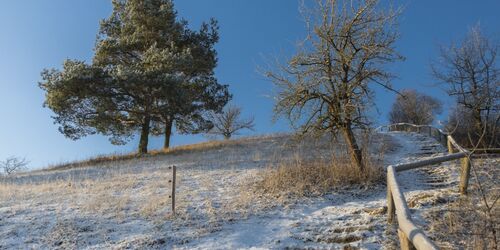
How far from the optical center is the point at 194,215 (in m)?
10.1

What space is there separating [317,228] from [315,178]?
3.98m

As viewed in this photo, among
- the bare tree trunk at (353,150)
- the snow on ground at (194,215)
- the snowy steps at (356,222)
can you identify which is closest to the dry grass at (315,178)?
the bare tree trunk at (353,150)

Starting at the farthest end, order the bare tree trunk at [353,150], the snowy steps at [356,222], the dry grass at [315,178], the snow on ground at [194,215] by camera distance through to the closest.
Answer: the bare tree trunk at [353,150] → the dry grass at [315,178] → the snow on ground at [194,215] → the snowy steps at [356,222]

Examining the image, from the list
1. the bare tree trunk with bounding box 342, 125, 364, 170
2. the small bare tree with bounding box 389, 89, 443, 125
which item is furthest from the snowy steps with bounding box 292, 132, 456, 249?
the small bare tree with bounding box 389, 89, 443, 125

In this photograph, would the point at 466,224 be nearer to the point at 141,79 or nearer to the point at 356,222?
the point at 356,222

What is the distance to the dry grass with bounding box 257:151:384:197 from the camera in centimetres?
1188

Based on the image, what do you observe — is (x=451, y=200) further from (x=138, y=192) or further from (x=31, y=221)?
(x=31, y=221)

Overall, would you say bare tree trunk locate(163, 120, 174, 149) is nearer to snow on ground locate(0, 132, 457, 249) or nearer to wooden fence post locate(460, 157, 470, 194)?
snow on ground locate(0, 132, 457, 249)

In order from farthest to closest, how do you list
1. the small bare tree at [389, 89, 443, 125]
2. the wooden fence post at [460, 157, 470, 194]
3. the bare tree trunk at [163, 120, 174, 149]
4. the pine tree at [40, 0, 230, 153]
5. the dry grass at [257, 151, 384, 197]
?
the small bare tree at [389, 89, 443, 125] → the bare tree trunk at [163, 120, 174, 149] → the pine tree at [40, 0, 230, 153] → the dry grass at [257, 151, 384, 197] → the wooden fence post at [460, 157, 470, 194]

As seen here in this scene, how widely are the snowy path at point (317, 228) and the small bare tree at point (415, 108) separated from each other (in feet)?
118

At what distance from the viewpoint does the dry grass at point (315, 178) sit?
1188cm

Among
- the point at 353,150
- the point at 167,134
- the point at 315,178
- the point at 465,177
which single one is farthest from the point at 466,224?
the point at 167,134

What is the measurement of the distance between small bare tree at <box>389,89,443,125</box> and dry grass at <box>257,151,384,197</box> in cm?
3317

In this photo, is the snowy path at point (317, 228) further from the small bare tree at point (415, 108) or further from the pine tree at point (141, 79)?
the small bare tree at point (415, 108)
